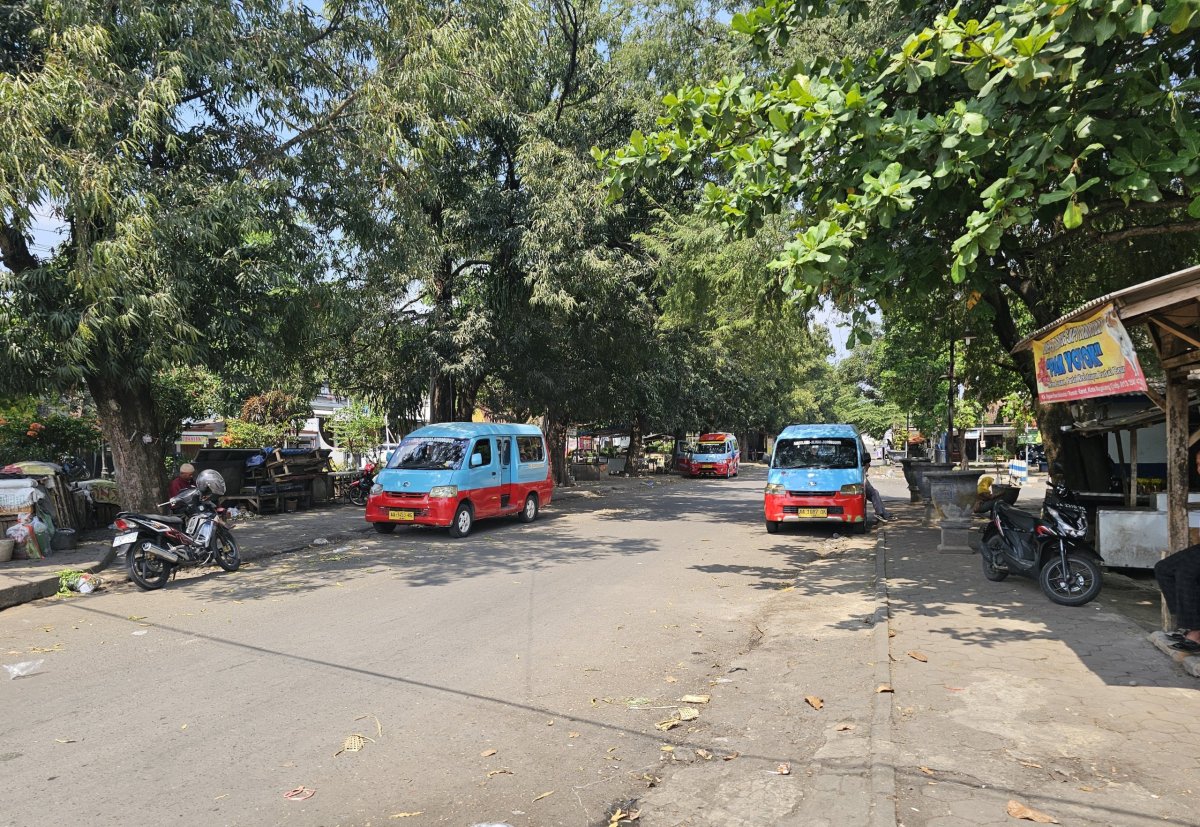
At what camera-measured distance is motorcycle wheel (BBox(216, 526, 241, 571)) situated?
10.3 meters

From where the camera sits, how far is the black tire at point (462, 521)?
13.8 meters

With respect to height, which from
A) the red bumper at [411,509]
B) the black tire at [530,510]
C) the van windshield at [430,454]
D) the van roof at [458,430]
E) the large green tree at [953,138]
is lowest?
the black tire at [530,510]

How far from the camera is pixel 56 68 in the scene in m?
8.96

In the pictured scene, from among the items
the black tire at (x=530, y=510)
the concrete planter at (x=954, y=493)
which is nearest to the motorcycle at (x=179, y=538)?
the black tire at (x=530, y=510)

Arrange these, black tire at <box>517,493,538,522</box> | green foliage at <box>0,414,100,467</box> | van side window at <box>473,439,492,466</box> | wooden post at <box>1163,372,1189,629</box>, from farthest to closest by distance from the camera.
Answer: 1. black tire at <box>517,493,538,522</box>
2. green foliage at <box>0,414,100,467</box>
3. van side window at <box>473,439,492,466</box>
4. wooden post at <box>1163,372,1189,629</box>

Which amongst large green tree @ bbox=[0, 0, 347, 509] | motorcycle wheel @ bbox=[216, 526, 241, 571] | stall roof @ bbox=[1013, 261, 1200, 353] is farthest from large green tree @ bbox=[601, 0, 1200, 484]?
motorcycle wheel @ bbox=[216, 526, 241, 571]

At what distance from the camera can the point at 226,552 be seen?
1046 cm

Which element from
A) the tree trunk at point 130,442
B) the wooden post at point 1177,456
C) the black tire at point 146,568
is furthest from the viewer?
the tree trunk at point 130,442

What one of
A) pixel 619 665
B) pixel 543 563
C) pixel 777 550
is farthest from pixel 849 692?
pixel 777 550

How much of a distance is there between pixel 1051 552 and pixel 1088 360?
3079 mm

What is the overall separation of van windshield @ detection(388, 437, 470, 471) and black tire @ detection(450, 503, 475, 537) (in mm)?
775

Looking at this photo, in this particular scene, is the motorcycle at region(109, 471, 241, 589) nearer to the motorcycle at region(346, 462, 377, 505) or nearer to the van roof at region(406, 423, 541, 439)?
the van roof at region(406, 423, 541, 439)

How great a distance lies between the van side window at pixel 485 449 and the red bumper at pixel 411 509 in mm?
1345

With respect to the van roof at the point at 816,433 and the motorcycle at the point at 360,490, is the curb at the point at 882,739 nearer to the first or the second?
the van roof at the point at 816,433
